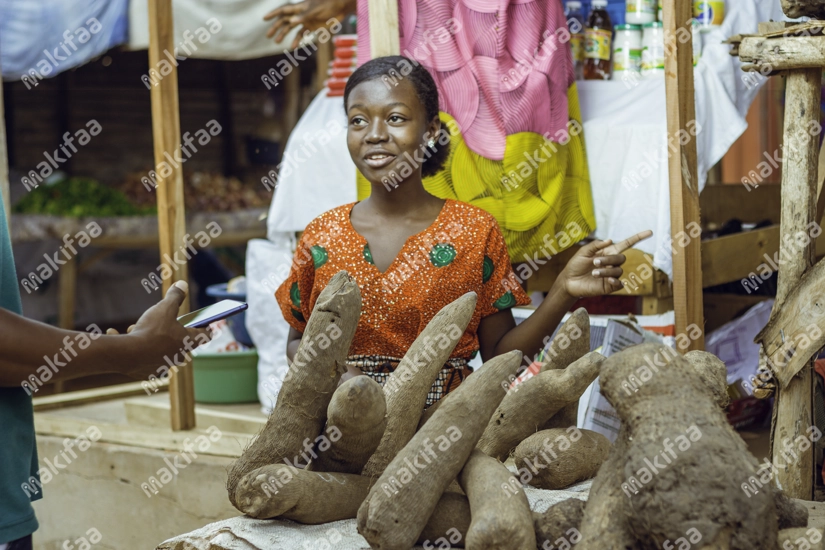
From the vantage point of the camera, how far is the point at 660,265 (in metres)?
2.92

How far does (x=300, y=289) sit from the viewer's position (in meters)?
2.32

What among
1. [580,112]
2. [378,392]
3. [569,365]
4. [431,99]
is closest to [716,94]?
[580,112]

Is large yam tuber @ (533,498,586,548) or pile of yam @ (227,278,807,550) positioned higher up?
pile of yam @ (227,278,807,550)

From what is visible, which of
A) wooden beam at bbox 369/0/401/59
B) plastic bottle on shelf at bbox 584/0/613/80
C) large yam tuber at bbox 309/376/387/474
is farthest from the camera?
plastic bottle on shelf at bbox 584/0/613/80

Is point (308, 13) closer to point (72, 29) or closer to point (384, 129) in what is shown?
point (72, 29)

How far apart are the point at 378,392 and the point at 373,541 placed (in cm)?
23

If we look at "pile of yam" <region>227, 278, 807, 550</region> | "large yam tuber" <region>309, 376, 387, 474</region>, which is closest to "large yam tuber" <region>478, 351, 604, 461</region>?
"pile of yam" <region>227, 278, 807, 550</region>

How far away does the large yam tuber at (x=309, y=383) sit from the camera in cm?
143

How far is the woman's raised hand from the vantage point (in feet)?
6.57

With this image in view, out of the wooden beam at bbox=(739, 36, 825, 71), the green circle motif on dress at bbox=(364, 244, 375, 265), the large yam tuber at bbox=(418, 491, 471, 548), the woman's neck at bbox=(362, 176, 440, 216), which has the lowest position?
the large yam tuber at bbox=(418, 491, 471, 548)

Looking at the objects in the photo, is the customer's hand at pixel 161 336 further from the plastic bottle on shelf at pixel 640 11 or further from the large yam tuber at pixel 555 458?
the plastic bottle on shelf at pixel 640 11

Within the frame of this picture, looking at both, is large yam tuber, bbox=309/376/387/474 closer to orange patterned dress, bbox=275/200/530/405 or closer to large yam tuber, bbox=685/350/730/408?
large yam tuber, bbox=685/350/730/408

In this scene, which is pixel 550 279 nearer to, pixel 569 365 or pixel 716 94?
pixel 716 94

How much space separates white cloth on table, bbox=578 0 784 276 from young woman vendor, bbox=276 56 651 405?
0.97 m
